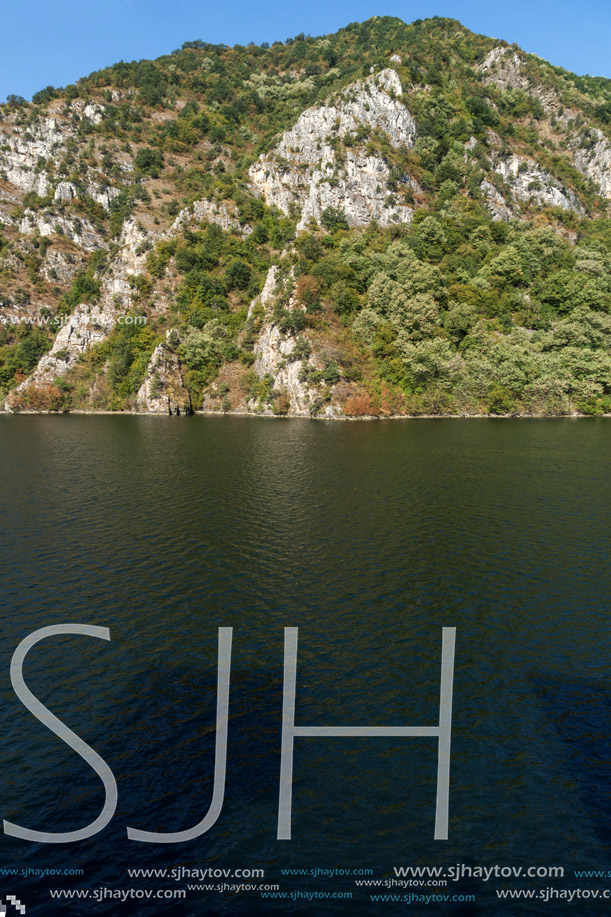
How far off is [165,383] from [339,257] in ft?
198

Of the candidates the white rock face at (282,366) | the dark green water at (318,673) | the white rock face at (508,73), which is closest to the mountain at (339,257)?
the white rock face at (282,366)

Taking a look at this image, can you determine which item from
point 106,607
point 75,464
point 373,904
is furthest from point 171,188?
point 373,904

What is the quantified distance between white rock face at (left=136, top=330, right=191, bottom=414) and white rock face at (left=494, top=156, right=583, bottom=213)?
13271 centimetres

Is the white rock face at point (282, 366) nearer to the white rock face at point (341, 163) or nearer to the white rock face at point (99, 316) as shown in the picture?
the white rock face at point (341, 163)

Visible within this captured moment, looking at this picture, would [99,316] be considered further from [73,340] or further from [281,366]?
[281,366]

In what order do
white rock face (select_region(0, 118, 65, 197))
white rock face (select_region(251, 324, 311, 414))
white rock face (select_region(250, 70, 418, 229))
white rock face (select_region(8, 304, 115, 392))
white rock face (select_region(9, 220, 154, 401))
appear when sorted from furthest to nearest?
white rock face (select_region(0, 118, 65, 197)), white rock face (select_region(250, 70, 418, 229)), white rock face (select_region(9, 220, 154, 401)), white rock face (select_region(8, 304, 115, 392)), white rock face (select_region(251, 324, 311, 414))

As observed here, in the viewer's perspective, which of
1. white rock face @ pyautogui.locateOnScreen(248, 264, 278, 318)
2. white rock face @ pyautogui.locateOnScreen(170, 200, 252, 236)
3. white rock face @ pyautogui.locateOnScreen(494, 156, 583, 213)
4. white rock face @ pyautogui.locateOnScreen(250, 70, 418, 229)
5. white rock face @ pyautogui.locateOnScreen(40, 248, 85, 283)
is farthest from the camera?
white rock face @ pyautogui.locateOnScreen(40, 248, 85, 283)

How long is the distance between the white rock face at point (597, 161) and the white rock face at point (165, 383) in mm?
175766

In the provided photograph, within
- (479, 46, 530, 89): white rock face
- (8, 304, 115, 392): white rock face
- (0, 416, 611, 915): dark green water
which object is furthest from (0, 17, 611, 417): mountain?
(0, 416, 611, 915): dark green water

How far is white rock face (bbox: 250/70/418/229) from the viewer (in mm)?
146125

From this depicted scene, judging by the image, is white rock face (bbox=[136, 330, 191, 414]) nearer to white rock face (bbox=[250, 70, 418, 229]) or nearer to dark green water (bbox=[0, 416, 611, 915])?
white rock face (bbox=[250, 70, 418, 229])

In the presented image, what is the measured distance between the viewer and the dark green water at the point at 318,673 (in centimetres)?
1269

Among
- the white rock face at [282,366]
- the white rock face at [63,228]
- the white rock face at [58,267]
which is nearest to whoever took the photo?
the white rock face at [282,366]

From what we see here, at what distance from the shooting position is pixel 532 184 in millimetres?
164375
